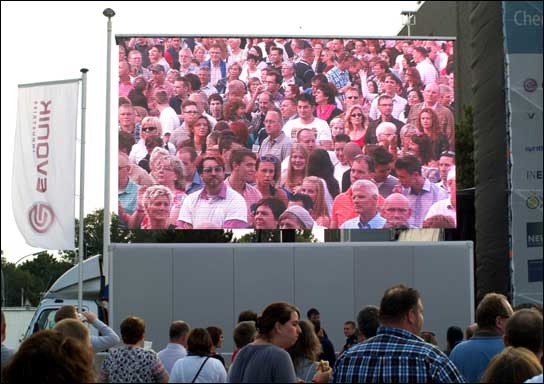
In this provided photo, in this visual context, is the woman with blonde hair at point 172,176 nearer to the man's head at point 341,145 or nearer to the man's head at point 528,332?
the man's head at point 341,145

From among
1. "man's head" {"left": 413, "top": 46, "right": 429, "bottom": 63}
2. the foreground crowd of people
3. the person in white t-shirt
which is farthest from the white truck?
the foreground crowd of people

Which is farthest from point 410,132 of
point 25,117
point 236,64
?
point 25,117

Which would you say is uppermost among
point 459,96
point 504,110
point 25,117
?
point 459,96

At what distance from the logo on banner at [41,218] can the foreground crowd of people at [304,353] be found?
9.06m

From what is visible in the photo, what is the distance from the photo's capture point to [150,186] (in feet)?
70.6

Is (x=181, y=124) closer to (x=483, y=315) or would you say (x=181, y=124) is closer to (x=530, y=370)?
(x=483, y=315)

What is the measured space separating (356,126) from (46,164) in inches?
255

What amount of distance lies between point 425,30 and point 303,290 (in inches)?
1423

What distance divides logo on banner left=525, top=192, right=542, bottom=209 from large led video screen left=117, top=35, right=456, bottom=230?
14.7m

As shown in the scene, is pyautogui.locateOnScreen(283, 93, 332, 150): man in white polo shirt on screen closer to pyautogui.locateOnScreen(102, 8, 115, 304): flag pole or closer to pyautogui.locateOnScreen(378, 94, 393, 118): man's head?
pyautogui.locateOnScreen(378, 94, 393, 118): man's head

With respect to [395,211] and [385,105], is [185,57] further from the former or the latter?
[395,211]

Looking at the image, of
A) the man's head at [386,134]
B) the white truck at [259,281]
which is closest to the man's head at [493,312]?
the white truck at [259,281]

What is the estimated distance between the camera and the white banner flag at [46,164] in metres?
18.4

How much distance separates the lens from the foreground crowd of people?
12.6 ft
